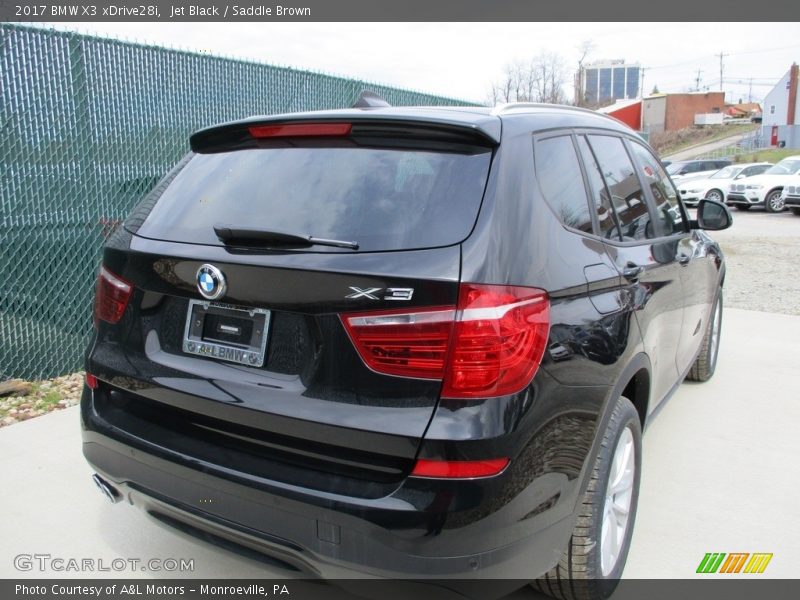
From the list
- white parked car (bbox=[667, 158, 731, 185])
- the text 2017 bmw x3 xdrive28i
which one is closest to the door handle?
the text 2017 bmw x3 xdrive28i

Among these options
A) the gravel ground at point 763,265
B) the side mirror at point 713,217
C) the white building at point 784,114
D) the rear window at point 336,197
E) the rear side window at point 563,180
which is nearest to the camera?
the rear window at point 336,197

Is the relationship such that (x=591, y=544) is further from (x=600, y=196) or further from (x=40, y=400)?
(x=40, y=400)

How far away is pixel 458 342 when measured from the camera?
1.79 m

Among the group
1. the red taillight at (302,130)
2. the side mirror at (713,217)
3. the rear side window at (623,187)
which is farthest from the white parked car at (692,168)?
the red taillight at (302,130)

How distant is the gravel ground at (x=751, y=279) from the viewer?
4.62 meters

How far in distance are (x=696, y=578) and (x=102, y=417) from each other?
2.43 metres

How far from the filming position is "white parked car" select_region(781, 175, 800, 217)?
19.9 meters

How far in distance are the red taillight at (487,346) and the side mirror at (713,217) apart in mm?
2715

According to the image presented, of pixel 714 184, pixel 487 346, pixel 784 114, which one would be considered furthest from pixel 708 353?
pixel 784 114

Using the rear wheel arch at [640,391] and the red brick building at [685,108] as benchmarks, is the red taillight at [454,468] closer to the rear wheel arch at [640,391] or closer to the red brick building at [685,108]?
the rear wheel arch at [640,391]

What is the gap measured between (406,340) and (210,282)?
2.26 ft

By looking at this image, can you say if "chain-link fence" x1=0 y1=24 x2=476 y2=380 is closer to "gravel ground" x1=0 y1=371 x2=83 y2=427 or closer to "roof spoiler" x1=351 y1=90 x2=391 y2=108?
"gravel ground" x1=0 y1=371 x2=83 y2=427

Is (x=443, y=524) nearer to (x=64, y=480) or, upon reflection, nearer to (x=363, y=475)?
(x=363, y=475)

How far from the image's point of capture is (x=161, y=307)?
2230mm
